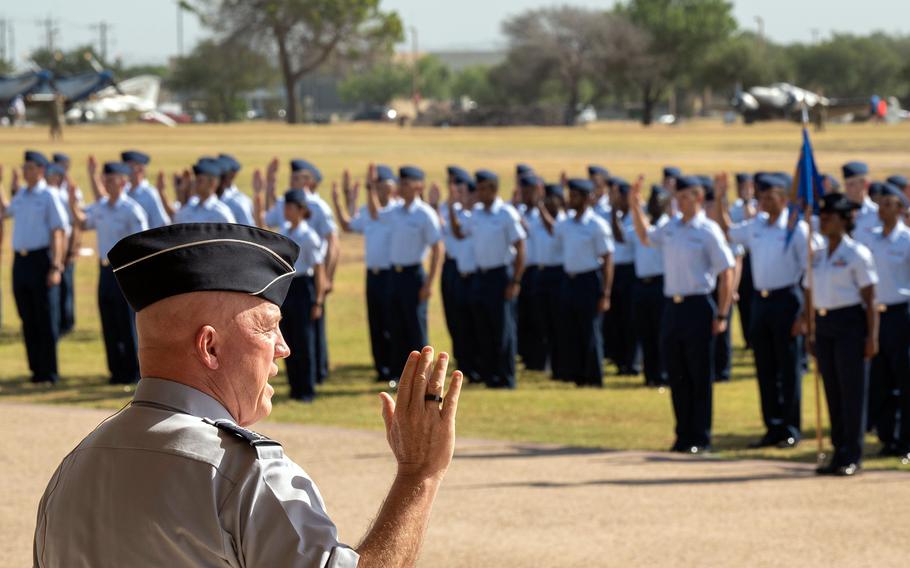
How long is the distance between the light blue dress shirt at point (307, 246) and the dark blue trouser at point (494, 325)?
1807 millimetres

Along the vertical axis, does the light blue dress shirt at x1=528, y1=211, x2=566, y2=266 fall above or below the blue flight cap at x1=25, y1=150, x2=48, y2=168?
below

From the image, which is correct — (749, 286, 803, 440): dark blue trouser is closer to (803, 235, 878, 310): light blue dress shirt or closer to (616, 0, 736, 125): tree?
(803, 235, 878, 310): light blue dress shirt

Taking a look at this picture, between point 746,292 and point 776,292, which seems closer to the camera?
point 776,292

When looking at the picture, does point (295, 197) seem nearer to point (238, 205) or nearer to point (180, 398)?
point (238, 205)

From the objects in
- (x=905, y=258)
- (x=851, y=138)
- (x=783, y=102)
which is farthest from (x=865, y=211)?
(x=783, y=102)

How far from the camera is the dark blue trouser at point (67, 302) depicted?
1823 centimetres

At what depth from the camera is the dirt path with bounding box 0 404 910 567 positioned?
297 inches

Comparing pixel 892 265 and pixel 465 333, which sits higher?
pixel 892 265

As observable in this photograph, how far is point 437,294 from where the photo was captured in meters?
23.3

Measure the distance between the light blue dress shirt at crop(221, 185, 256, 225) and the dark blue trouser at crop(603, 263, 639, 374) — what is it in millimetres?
3563

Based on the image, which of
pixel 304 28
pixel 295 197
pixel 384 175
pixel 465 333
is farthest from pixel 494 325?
pixel 304 28

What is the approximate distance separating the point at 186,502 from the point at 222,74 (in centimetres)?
9197

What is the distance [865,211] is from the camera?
45.0 ft

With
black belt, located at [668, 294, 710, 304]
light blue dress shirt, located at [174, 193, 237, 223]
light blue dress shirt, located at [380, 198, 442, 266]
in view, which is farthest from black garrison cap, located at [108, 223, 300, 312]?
light blue dress shirt, located at [380, 198, 442, 266]
